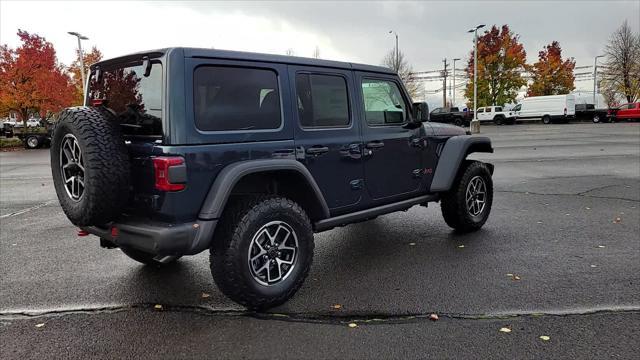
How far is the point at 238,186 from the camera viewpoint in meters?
3.71

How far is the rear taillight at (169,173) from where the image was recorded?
10.1 ft

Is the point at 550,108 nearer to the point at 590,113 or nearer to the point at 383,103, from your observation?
the point at 590,113

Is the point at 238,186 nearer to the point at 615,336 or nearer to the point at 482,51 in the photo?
the point at 615,336

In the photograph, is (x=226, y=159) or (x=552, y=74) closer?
(x=226, y=159)

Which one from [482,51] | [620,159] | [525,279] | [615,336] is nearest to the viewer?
[615,336]

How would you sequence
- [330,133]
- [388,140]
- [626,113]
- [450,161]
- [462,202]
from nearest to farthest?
[330,133]
[388,140]
[450,161]
[462,202]
[626,113]

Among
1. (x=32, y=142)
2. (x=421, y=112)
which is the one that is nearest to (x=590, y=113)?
(x=421, y=112)

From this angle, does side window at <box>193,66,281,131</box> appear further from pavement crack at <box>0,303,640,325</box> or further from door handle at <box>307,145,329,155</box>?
pavement crack at <box>0,303,640,325</box>

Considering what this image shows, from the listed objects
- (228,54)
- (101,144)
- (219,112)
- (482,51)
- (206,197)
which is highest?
(482,51)

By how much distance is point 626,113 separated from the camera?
121 ft

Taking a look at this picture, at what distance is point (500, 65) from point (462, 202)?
44.4 m

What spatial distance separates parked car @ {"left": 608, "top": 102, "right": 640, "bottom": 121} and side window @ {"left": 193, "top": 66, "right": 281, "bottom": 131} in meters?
41.7

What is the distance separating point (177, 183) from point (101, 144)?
578 millimetres

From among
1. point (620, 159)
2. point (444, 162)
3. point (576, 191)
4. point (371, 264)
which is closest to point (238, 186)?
point (371, 264)
